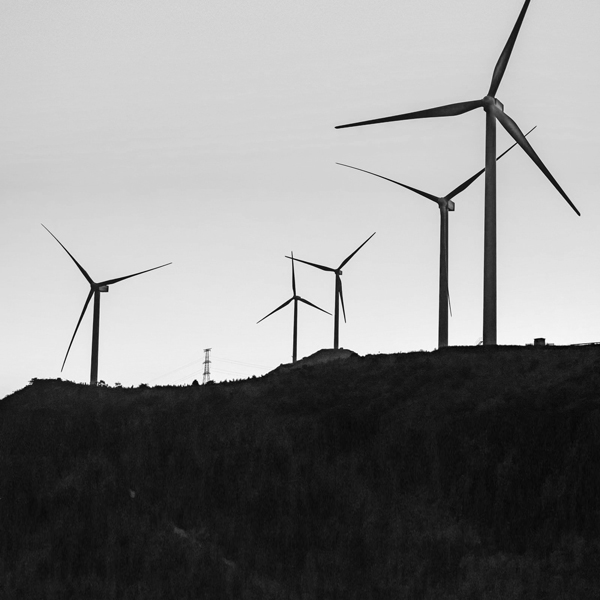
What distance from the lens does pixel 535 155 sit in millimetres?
58844

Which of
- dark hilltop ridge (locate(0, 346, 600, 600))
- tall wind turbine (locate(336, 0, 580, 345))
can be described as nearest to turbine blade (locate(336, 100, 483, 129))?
tall wind turbine (locate(336, 0, 580, 345))

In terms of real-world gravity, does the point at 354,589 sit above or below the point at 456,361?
below

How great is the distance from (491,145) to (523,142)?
7.08 ft

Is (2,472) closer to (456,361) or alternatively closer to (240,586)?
(240,586)

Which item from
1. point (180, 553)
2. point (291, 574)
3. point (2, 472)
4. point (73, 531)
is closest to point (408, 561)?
point (291, 574)

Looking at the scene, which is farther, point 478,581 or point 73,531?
point 73,531

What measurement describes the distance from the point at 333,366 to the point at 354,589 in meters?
30.3

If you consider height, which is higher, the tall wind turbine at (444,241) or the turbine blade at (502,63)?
the turbine blade at (502,63)

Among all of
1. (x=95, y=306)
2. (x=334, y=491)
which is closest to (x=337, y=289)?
(x=95, y=306)

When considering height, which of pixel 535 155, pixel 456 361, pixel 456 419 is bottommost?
pixel 456 419

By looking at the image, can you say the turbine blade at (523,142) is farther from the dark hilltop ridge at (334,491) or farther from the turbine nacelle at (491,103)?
the dark hilltop ridge at (334,491)

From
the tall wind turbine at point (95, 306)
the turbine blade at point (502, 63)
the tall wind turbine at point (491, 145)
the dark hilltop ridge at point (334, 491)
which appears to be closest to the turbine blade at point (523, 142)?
the tall wind turbine at point (491, 145)

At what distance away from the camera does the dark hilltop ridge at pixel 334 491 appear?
39.7m

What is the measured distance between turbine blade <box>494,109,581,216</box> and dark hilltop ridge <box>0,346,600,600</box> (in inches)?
406
